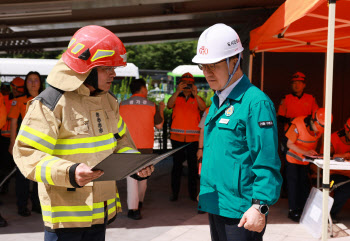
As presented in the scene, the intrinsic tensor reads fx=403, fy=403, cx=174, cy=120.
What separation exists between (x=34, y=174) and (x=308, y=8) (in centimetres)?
248

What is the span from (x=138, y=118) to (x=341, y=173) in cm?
287

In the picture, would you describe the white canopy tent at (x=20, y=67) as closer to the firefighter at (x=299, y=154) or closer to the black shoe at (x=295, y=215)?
the firefighter at (x=299, y=154)

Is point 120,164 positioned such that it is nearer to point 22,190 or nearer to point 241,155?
point 241,155

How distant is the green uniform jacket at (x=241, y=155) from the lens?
2102mm

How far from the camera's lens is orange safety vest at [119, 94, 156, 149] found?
5.53 meters

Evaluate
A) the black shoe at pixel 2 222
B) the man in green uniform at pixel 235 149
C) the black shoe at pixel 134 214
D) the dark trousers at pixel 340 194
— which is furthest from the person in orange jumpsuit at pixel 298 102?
the man in green uniform at pixel 235 149

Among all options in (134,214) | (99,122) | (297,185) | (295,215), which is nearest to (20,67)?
(134,214)

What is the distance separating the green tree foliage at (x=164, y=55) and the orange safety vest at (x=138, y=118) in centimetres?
2861

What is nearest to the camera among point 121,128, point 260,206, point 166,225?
point 260,206

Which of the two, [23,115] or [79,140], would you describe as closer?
[79,140]

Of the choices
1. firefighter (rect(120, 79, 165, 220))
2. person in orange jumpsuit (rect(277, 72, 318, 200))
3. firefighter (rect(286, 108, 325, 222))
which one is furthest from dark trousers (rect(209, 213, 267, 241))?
person in orange jumpsuit (rect(277, 72, 318, 200))

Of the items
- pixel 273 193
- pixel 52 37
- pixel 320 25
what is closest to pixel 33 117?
pixel 273 193

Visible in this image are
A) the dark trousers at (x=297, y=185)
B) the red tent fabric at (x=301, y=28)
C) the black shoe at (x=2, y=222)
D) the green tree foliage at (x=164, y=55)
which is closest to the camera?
the red tent fabric at (x=301, y=28)

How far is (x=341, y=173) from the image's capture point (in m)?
5.49
